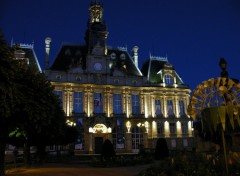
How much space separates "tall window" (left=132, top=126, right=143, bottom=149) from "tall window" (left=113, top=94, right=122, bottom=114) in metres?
3.51

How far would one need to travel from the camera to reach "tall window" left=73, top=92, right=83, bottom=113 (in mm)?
41031

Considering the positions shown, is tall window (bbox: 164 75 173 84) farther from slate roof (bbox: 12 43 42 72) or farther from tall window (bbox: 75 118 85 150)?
slate roof (bbox: 12 43 42 72)

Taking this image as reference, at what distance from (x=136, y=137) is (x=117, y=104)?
18.5 ft

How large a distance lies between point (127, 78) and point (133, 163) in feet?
76.6

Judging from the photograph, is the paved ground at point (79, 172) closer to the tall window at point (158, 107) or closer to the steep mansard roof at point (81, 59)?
the steep mansard roof at point (81, 59)

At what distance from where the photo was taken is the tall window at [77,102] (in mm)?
41031

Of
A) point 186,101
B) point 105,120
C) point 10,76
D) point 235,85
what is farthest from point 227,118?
point 186,101

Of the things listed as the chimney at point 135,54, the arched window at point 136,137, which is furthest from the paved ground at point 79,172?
the chimney at point 135,54

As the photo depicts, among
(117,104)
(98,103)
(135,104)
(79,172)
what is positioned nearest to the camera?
(79,172)

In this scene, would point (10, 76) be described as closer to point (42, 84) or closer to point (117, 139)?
point (42, 84)

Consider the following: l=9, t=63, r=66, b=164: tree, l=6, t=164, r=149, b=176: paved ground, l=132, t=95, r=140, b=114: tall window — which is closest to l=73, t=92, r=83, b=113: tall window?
l=132, t=95, r=140, b=114: tall window

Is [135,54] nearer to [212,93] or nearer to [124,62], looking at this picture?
[124,62]

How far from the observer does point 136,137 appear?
4316 cm

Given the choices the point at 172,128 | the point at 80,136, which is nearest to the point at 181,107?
the point at 172,128
